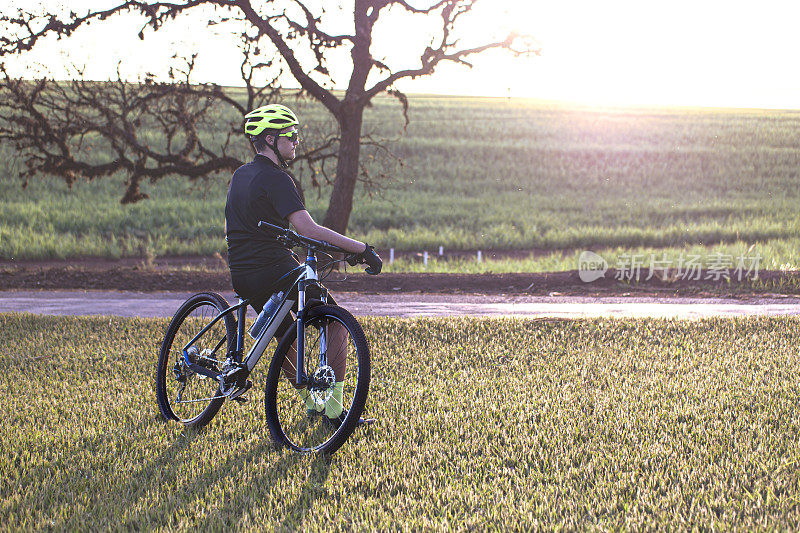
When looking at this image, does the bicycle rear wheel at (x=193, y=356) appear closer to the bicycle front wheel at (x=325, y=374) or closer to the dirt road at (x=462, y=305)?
the bicycle front wheel at (x=325, y=374)

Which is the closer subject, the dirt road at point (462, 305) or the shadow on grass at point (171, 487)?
the shadow on grass at point (171, 487)

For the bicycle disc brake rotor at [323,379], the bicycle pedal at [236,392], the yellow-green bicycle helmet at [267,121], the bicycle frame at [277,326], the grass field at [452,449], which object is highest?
the yellow-green bicycle helmet at [267,121]

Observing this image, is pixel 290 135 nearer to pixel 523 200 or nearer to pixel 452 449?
pixel 452 449

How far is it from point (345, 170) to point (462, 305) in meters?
5.13

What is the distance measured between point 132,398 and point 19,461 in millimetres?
1449

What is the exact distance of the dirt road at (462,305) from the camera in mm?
11367

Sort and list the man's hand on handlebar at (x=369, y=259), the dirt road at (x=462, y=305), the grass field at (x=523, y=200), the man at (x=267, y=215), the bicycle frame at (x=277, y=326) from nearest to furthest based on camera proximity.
Result: the man's hand on handlebar at (x=369, y=259)
the man at (x=267, y=215)
the bicycle frame at (x=277, y=326)
the dirt road at (x=462, y=305)
the grass field at (x=523, y=200)

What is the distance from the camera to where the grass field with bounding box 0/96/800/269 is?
22781 millimetres

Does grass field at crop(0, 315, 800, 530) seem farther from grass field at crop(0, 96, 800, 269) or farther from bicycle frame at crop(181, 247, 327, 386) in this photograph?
grass field at crop(0, 96, 800, 269)

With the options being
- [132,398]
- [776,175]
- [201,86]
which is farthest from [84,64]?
[776,175]

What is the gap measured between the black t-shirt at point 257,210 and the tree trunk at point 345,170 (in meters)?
10.6

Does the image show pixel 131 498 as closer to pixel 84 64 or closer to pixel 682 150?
pixel 84 64

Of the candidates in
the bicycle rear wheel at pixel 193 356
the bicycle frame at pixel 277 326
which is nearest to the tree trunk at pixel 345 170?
the bicycle rear wheel at pixel 193 356

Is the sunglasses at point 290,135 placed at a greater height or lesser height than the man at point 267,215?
greater
